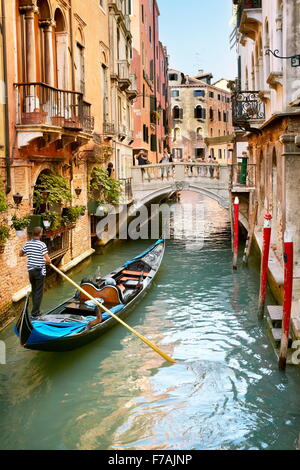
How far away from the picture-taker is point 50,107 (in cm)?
909

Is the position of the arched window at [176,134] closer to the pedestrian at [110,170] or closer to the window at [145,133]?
the window at [145,133]

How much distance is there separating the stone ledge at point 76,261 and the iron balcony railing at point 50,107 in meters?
2.61

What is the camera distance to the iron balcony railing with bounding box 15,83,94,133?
8.27 metres

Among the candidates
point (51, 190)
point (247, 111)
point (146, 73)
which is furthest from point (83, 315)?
point (146, 73)

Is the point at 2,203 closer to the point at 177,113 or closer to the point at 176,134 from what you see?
the point at 176,134

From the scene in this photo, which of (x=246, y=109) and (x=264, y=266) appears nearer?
(x=264, y=266)

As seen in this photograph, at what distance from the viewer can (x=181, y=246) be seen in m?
16.1

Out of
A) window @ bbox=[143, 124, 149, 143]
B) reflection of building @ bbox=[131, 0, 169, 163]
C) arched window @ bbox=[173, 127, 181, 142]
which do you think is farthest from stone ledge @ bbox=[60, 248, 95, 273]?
arched window @ bbox=[173, 127, 181, 142]

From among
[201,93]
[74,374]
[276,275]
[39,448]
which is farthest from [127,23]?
[201,93]

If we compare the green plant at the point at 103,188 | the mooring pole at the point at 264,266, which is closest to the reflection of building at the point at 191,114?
the green plant at the point at 103,188

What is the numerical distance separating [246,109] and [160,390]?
8.08m

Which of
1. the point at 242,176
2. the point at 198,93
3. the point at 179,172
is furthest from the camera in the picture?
the point at 198,93

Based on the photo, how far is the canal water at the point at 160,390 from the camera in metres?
5.02

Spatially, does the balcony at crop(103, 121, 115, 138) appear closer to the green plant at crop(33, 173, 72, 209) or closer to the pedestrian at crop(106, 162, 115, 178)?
the pedestrian at crop(106, 162, 115, 178)
